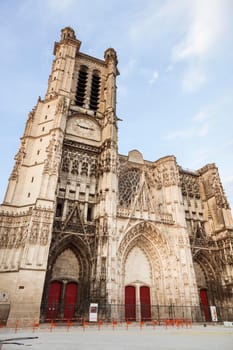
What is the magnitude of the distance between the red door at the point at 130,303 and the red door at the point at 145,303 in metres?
0.66

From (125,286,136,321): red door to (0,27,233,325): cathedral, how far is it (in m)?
0.07

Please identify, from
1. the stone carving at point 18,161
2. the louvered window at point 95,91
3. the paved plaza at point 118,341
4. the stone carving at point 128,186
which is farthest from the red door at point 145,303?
the louvered window at point 95,91

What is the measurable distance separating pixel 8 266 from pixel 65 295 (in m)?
4.24

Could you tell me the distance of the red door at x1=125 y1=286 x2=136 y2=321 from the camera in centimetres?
1581

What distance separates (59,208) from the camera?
1728 centimetres

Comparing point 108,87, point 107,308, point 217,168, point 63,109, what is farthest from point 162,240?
point 108,87

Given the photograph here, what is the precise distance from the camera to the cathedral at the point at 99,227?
1386 centimetres

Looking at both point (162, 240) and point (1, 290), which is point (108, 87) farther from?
point (1, 290)

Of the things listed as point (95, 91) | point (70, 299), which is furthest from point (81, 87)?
point (70, 299)

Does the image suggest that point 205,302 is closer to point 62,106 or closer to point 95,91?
point 62,106

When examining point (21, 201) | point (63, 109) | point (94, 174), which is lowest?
point (21, 201)

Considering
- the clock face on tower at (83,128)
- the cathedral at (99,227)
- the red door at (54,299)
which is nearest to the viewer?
the cathedral at (99,227)

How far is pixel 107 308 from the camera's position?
43.9ft

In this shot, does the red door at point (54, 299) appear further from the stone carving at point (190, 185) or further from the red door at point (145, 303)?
the stone carving at point (190, 185)
